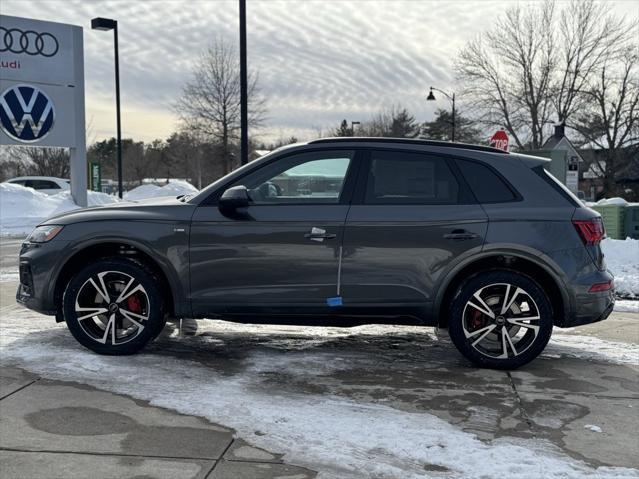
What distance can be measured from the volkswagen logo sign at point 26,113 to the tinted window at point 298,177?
16772 mm

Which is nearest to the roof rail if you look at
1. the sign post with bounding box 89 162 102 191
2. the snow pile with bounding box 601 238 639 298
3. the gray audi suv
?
the gray audi suv

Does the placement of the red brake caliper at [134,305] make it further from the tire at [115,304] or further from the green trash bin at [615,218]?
the green trash bin at [615,218]

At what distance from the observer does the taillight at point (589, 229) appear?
15.3 ft

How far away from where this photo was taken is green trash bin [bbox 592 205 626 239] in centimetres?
1272

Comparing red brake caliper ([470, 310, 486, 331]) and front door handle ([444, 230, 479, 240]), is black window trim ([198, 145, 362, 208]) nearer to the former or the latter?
front door handle ([444, 230, 479, 240])

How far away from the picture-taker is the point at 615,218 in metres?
12.7

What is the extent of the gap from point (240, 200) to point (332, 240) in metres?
0.76

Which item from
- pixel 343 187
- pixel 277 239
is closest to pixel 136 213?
pixel 277 239

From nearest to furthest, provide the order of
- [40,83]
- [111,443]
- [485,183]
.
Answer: [111,443], [485,183], [40,83]

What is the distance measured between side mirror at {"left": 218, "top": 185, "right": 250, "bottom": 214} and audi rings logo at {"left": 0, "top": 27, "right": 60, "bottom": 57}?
17.0 meters

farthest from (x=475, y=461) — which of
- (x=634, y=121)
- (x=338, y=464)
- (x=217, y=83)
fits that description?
(x=634, y=121)

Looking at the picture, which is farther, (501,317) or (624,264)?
(624,264)

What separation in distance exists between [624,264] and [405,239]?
6455mm

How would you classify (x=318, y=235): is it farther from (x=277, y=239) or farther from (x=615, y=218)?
(x=615, y=218)
